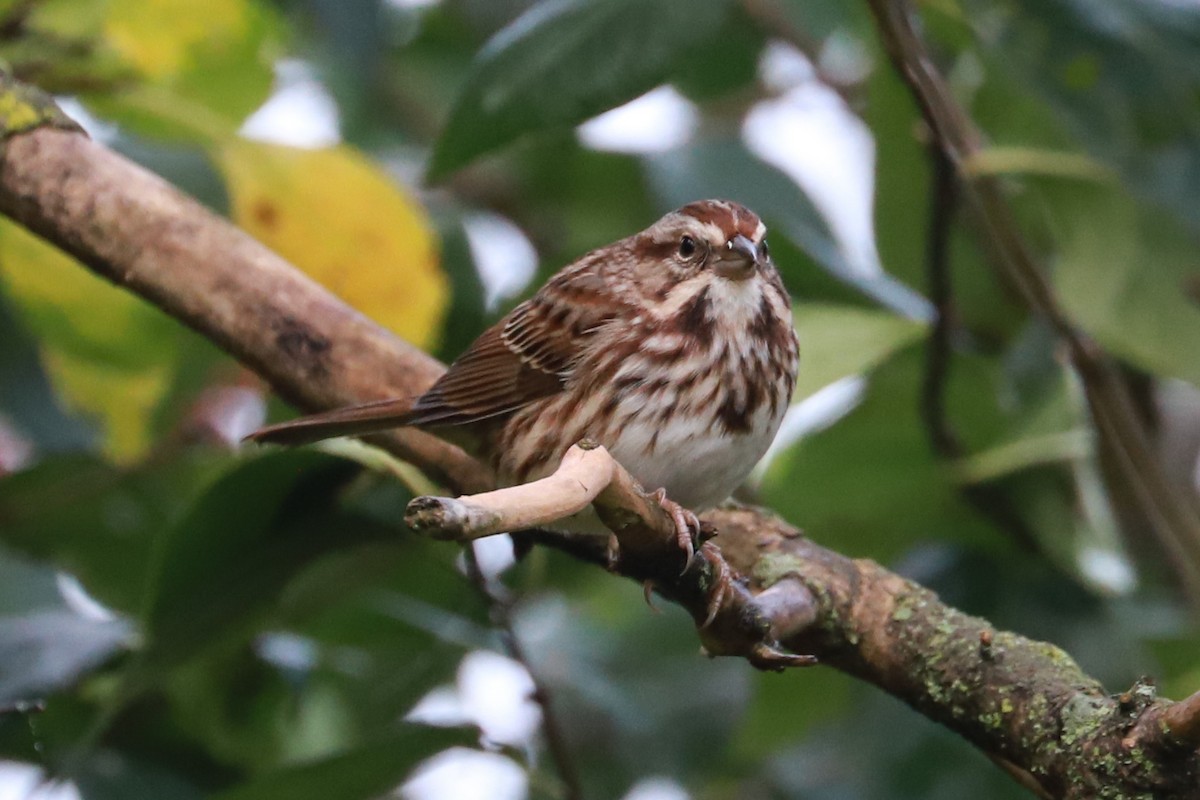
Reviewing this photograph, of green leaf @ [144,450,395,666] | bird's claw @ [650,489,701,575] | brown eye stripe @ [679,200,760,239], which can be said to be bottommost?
bird's claw @ [650,489,701,575]

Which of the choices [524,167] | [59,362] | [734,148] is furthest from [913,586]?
[524,167]

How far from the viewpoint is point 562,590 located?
135 inches

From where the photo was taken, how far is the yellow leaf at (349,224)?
3008 millimetres

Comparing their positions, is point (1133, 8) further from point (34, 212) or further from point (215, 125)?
point (34, 212)

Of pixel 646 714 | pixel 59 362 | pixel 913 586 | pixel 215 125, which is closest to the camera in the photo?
pixel 913 586

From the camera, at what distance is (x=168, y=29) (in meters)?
3.10

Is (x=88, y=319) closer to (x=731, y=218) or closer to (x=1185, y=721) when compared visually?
(x=731, y=218)

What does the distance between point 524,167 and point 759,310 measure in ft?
5.35

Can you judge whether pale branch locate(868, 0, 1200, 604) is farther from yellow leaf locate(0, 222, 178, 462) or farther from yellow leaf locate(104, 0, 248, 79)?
yellow leaf locate(0, 222, 178, 462)

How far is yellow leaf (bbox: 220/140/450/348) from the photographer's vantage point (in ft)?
9.87

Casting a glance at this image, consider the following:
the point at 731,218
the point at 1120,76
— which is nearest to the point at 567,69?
the point at 731,218

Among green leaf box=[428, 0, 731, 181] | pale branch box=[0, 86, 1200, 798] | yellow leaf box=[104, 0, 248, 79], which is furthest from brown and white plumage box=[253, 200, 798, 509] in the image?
yellow leaf box=[104, 0, 248, 79]

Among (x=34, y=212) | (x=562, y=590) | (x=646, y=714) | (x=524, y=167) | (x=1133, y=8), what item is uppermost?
(x=524, y=167)

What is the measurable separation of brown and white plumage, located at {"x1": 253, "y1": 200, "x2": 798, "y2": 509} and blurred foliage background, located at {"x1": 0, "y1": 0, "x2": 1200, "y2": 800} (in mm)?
119
